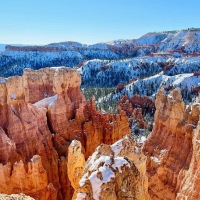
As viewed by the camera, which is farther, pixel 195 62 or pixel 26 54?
pixel 26 54

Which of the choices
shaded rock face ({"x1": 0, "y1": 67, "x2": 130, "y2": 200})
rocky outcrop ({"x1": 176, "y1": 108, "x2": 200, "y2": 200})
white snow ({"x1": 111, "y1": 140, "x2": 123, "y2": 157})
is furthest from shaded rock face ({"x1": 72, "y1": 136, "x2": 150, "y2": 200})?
shaded rock face ({"x1": 0, "y1": 67, "x2": 130, "y2": 200})

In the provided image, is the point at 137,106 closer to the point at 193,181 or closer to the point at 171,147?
the point at 171,147

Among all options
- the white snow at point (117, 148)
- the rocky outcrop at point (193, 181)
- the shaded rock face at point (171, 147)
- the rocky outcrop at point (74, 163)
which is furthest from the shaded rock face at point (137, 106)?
the white snow at point (117, 148)

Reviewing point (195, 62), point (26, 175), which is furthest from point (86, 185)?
point (195, 62)

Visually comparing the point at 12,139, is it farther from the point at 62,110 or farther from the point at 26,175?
the point at 62,110

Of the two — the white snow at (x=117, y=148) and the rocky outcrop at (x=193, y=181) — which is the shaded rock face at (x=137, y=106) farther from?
the white snow at (x=117, y=148)

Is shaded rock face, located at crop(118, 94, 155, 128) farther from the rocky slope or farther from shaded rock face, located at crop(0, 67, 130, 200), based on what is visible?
the rocky slope
